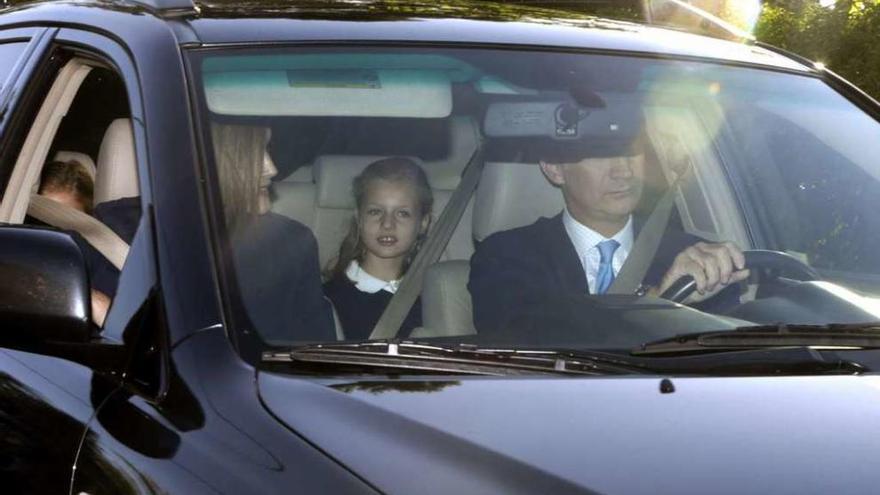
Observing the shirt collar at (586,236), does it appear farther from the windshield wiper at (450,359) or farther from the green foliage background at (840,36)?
the green foliage background at (840,36)

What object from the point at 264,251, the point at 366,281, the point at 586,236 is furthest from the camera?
the point at 586,236

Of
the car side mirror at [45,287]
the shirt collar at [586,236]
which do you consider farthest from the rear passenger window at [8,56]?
the shirt collar at [586,236]

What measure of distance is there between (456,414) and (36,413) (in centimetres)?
102

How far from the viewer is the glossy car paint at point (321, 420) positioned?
8.20ft

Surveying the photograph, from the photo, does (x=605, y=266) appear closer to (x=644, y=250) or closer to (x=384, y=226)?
(x=644, y=250)

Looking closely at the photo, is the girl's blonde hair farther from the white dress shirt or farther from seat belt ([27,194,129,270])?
seat belt ([27,194,129,270])

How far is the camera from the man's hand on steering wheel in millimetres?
3764

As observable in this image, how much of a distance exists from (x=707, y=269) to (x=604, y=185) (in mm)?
428

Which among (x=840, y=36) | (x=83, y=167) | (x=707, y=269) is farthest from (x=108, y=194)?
(x=840, y=36)

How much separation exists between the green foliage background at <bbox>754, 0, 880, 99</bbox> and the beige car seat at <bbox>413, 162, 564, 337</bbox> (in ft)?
34.3

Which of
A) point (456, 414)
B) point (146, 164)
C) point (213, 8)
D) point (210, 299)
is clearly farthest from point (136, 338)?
point (213, 8)

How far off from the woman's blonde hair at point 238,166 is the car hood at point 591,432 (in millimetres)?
610

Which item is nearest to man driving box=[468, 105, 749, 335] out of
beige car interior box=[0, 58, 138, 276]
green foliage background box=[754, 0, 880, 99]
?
beige car interior box=[0, 58, 138, 276]

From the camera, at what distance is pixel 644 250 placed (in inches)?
157
